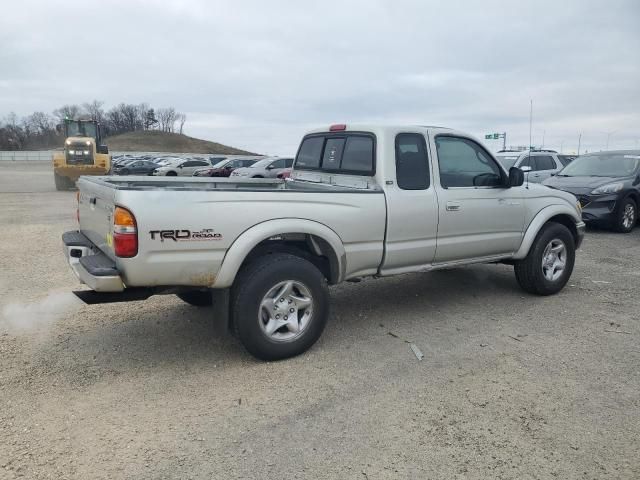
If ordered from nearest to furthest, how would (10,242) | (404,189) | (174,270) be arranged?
(174,270), (404,189), (10,242)

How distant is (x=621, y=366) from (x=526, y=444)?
63.5 inches

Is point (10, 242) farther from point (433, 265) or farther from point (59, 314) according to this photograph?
point (433, 265)

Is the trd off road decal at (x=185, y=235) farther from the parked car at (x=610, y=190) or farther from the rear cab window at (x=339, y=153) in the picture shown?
the parked car at (x=610, y=190)

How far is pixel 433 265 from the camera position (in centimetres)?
505

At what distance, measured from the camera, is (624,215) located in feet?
35.8

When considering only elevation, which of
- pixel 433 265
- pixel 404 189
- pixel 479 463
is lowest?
pixel 479 463

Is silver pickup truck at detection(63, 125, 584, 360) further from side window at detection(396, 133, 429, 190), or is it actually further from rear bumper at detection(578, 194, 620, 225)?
rear bumper at detection(578, 194, 620, 225)

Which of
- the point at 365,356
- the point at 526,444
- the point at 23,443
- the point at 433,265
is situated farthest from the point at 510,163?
the point at 23,443

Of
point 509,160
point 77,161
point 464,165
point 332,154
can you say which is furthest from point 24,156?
point 464,165

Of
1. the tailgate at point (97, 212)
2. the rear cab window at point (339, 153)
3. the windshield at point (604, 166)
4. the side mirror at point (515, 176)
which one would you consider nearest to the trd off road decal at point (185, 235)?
the tailgate at point (97, 212)

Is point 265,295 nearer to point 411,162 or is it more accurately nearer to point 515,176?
point 411,162

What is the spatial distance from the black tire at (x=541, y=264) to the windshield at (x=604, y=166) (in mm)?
6772

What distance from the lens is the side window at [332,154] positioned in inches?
208

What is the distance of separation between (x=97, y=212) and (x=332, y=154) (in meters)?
2.41
